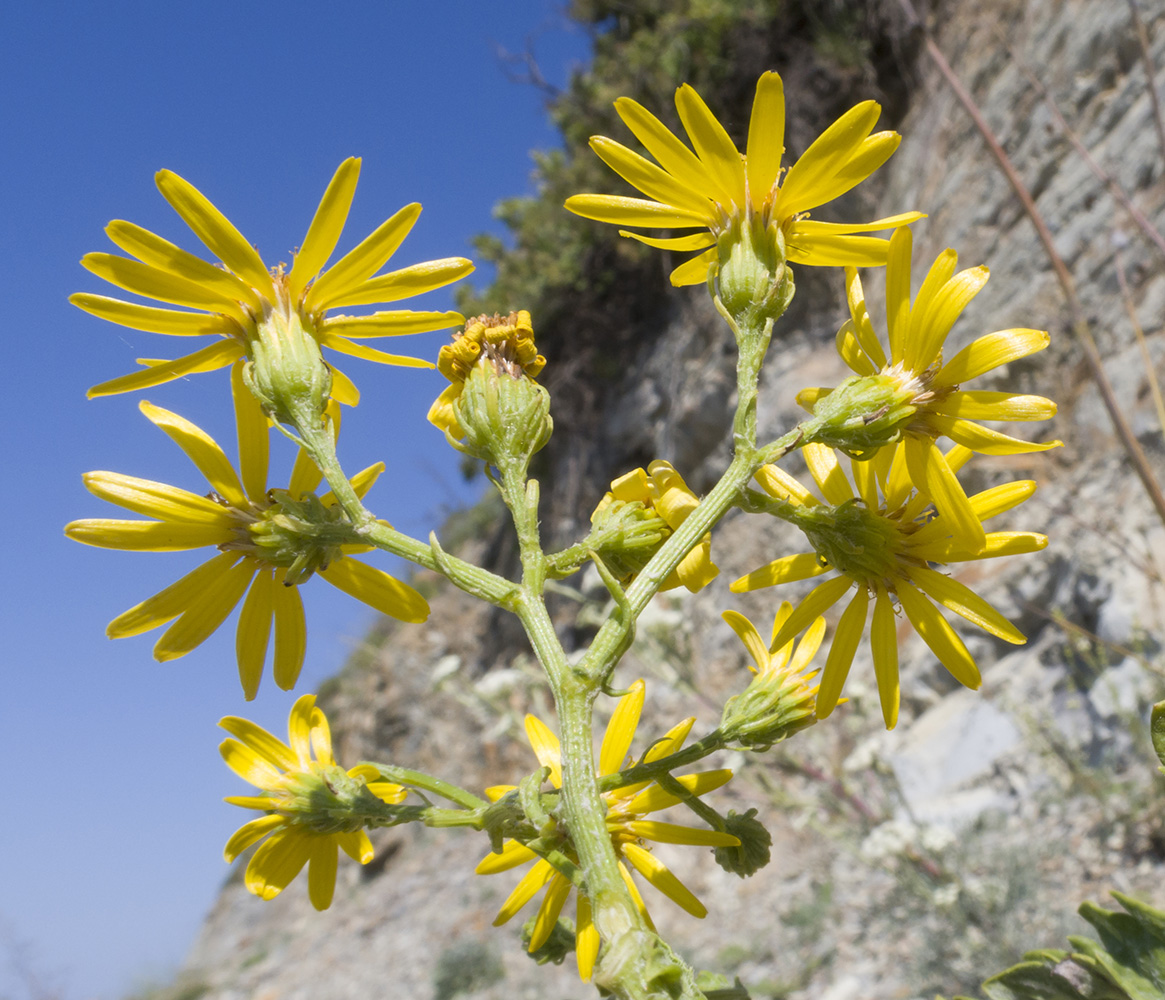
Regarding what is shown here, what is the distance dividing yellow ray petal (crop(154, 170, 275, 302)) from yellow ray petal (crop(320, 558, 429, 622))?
18.1 inches

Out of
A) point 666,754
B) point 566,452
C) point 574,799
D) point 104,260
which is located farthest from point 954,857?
point 566,452

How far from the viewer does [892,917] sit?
13.0ft

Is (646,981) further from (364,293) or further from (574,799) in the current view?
(364,293)

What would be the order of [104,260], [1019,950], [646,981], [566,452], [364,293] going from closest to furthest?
1. [646,981]
2. [104,260]
3. [364,293]
4. [1019,950]
5. [566,452]

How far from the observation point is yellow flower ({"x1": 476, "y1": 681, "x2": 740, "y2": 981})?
1.22 meters

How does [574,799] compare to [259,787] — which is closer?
[574,799]

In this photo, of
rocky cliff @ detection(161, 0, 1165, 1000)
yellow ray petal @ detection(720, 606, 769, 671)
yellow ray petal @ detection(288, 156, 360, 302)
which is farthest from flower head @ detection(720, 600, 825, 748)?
rocky cliff @ detection(161, 0, 1165, 1000)

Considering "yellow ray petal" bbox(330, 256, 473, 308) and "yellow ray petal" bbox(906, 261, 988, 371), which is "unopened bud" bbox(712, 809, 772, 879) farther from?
"yellow ray petal" bbox(330, 256, 473, 308)

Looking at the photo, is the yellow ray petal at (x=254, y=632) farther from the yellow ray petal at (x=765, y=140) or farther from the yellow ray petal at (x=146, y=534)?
the yellow ray petal at (x=765, y=140)

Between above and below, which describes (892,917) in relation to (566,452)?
below

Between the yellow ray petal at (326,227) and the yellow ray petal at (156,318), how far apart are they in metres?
0.13

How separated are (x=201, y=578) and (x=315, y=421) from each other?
0.99ft

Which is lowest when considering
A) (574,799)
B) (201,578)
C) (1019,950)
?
(1019,950)

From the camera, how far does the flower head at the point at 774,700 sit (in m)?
1.24
